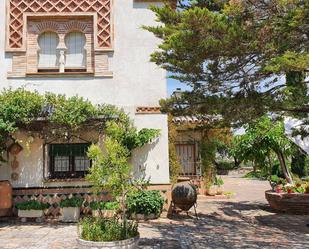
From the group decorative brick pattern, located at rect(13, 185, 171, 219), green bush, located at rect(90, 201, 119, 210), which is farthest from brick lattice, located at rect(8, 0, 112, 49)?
green bush, located at rect(90, 201, 119, 210)

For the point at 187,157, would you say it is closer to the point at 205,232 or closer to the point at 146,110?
the point at 146,110

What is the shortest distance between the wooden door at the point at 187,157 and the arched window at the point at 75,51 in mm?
8544

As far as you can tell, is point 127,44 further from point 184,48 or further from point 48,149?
point 184,48

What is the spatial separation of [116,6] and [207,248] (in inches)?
329

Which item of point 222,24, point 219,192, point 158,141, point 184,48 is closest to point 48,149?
point 158,141

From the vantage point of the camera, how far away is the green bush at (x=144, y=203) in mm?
11359

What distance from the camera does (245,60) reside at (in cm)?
744

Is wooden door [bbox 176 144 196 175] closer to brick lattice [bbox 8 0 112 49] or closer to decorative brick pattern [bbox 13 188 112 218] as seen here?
decorative brick pattern [bbox 13 188 112 218]

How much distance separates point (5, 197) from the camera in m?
11.5

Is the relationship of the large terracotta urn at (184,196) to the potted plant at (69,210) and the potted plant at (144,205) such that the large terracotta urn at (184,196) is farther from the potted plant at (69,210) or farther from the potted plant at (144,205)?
the potted plant at (69,210)

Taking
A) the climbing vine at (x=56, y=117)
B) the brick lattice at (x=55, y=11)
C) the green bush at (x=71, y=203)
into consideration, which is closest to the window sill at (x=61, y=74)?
the climbing vine at (x=56, y=117)

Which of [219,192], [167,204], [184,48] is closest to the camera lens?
[184,48]

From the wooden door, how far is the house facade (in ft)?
24.6

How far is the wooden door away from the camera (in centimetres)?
1956
